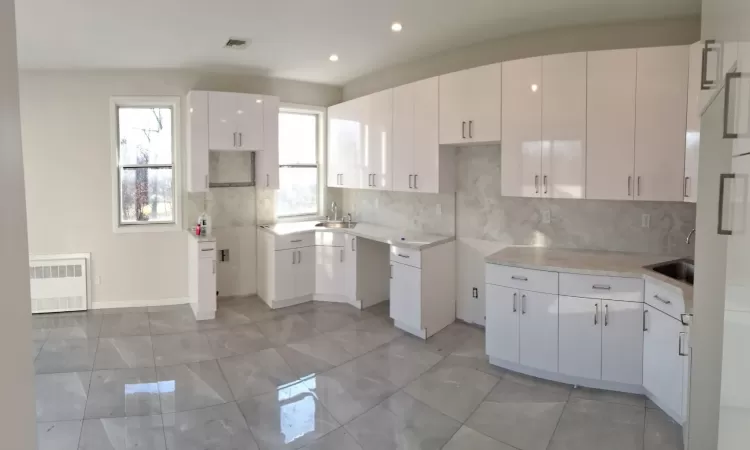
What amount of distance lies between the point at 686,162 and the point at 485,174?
5.78 feet

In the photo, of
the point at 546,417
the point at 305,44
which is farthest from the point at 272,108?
the point at 546,417

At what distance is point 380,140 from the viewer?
5.31m

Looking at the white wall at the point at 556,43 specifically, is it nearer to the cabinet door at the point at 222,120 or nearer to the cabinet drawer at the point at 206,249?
the cabinet door at the point at 222,120

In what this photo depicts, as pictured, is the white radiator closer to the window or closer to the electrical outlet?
the window

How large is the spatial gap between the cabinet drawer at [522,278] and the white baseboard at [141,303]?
3799 millimetres

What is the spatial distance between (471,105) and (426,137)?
1.94ft

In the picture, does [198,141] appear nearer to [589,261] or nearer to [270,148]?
[270,148]

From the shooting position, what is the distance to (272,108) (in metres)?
5.78

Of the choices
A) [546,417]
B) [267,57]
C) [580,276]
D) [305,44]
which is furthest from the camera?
[267,57]

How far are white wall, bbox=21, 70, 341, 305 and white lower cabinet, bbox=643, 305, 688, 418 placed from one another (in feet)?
16.0

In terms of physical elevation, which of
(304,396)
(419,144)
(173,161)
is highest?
(419,144)

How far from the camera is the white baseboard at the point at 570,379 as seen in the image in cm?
347

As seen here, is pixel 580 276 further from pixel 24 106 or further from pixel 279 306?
pixel 24 106

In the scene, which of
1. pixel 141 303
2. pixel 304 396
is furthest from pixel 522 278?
pixel 141 303
